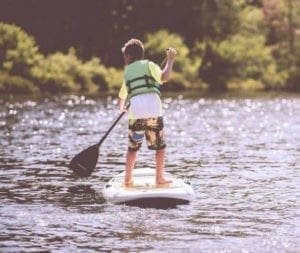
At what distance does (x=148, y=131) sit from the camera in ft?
38.6

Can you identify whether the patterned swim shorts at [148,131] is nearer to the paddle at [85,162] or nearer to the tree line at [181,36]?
the paddle at [85,162]

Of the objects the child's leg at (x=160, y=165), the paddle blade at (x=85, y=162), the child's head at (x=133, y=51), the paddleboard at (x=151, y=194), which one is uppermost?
the child's head at (x=133, y=51)

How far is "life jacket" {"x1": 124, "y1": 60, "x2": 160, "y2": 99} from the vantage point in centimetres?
1160

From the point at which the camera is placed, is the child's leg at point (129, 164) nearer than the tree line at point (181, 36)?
Yes

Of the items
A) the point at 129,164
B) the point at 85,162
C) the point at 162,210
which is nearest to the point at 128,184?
the point at 129,164

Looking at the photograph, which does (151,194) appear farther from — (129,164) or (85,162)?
(85,162)

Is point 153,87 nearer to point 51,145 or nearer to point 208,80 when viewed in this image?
point 51,145

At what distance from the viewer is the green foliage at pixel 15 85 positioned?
5131cm

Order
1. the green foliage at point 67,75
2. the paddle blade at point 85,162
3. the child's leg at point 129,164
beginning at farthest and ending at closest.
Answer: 1. the green foliage at point 67,75
2. the paddle blade at point 85,162
3. the child's leg at point 129,164

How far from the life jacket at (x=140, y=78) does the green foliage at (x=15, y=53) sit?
4449 cm

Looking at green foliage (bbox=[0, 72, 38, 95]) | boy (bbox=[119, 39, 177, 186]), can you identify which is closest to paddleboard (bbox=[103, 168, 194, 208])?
boy (bbox=[119, 39, 177, 186])

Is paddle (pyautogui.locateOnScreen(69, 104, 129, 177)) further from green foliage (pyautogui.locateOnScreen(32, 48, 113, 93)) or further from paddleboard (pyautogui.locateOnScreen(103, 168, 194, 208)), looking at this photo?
green foliage (pyautogui.locateOnScreen(32, 48, 113, 93))

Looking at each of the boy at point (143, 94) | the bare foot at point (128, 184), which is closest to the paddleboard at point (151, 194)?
the bare foot at point (128, 184)

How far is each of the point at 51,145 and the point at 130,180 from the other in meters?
8.94
